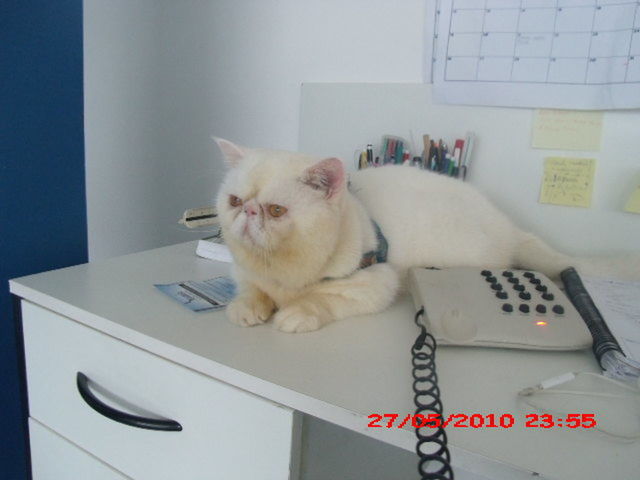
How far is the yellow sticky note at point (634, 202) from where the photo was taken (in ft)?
2.71

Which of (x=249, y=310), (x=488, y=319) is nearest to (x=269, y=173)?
(x=249, y=310)

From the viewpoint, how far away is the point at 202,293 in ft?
2.40

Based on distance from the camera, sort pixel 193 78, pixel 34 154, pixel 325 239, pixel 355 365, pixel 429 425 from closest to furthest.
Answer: pixel 429 425 < pixel 355 365 < pixel 325 239 < pixel 34 154 < pixel 193 78

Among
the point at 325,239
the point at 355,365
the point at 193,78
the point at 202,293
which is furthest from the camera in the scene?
the point at 193,78

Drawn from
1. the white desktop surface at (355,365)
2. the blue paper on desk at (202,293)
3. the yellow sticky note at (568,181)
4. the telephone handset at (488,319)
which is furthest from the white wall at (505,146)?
the blue paper on desk at (202,293)

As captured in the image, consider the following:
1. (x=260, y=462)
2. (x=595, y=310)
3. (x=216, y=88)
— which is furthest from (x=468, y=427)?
(x=216, y=88)

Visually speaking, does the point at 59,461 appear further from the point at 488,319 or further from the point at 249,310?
the point at 488,319

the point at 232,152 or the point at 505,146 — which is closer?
the point at 232,152

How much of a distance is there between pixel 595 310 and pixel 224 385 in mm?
524

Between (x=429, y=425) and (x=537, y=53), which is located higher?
(x=537, y=53)

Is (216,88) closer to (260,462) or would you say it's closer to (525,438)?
(260,462)

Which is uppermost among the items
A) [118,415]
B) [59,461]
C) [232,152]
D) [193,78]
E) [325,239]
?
[193,78]

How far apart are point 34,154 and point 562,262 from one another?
1031 millimetres

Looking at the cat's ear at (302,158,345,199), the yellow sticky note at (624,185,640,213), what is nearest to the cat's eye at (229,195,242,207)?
the cat's ear at (302,158,345,199)
